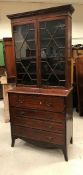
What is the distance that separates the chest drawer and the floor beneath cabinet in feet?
2.24

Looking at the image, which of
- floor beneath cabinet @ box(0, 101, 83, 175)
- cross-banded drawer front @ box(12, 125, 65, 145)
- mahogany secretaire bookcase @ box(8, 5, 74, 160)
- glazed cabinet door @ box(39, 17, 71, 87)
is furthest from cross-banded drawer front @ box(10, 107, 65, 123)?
floor beneath cabinet @ box(0, 101, 83, 175)

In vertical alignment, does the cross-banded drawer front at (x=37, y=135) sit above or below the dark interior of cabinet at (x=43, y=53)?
below

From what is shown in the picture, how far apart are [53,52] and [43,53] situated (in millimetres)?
146

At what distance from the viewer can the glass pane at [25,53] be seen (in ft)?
9.16

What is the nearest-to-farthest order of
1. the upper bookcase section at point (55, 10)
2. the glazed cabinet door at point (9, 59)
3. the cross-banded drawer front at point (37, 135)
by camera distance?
the upper bookcase section at point (55, 10) → the cross-banded drawer front at point (37, 135) → the glazed cabinet door at point (9, 59)

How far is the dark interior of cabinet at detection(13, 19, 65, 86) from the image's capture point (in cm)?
262

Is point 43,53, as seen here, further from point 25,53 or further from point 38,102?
point 38,102

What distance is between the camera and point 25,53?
2.89 metres

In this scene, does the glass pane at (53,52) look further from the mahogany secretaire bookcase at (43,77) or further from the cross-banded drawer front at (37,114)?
the cross-banded drawer front at (37,114)

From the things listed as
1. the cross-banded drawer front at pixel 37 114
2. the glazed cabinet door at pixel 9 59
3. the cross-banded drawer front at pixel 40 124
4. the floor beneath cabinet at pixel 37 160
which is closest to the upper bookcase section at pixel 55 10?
the glazed cabinet door at pixel 9 59

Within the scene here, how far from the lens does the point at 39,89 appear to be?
2.82 meters

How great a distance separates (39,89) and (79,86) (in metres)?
1.42

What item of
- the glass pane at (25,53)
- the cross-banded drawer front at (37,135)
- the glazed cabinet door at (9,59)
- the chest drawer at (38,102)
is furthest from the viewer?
the glazed cabinet door at (9,59)

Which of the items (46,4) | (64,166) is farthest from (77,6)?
(64,166)
